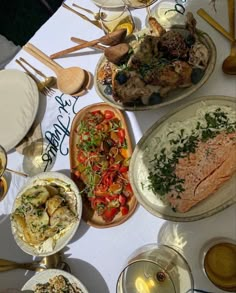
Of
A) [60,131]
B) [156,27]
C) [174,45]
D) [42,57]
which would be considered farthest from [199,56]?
→ [42,57]

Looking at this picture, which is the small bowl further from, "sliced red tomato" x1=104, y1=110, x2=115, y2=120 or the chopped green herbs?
"sliced red tomato" x1=104, y1=110, x2=115, y2=120

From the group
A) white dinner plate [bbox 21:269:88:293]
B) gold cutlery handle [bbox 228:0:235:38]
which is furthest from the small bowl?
gold cutlery handle [bbox 228:0:235:38]

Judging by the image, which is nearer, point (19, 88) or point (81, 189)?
point (81, 189)

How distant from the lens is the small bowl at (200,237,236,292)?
3.42 feet

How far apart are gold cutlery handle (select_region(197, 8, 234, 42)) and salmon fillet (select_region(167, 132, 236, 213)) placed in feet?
1.05

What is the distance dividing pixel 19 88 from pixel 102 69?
0.35 m

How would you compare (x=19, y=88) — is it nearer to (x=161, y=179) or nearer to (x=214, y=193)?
(x=161, y=179)

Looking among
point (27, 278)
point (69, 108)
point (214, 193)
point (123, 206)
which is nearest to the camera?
point (214, 193)

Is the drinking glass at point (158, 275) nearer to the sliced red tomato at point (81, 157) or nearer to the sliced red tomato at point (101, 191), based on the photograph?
the sliced red tomato at point (101, 191)

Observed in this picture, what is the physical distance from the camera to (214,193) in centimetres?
110

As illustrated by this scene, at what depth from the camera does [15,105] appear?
5.19 feet

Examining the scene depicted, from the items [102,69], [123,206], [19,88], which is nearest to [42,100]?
[19,88]

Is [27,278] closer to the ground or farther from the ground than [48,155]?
closer to the ground

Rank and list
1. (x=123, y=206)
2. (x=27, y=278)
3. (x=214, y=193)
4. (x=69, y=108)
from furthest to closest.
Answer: (x=69, y=108), (x=27, y=278), (x=123, y=206), (x=214, y=193)
